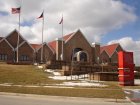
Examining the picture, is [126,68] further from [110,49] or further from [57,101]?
[110,49]

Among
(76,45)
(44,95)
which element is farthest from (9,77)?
(76,45)

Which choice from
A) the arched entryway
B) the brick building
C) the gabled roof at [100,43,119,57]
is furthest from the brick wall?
the gabled roof at [100,43,119,57]

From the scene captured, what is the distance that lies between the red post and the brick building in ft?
128

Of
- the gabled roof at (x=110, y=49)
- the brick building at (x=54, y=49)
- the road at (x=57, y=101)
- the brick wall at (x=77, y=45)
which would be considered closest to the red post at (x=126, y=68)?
the road at (x=57, y=101)

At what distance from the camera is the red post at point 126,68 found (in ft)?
95.9

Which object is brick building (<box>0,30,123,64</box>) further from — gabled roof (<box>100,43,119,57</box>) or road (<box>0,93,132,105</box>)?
road (<box>0,93,132,105</box>)

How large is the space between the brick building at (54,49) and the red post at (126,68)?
38927 millimetres

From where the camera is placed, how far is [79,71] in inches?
1687

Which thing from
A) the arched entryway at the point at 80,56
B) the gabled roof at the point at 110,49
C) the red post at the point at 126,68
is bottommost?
the red post at the point at 126,68

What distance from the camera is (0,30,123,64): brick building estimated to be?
232 ft

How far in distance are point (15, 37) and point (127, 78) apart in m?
47.6

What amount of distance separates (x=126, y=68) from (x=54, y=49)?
47.5 metres

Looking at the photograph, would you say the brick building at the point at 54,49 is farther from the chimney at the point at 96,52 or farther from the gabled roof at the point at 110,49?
the gabled roof at the point at 110,49

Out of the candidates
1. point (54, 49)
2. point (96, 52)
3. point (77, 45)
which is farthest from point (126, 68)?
point (96, 52)
